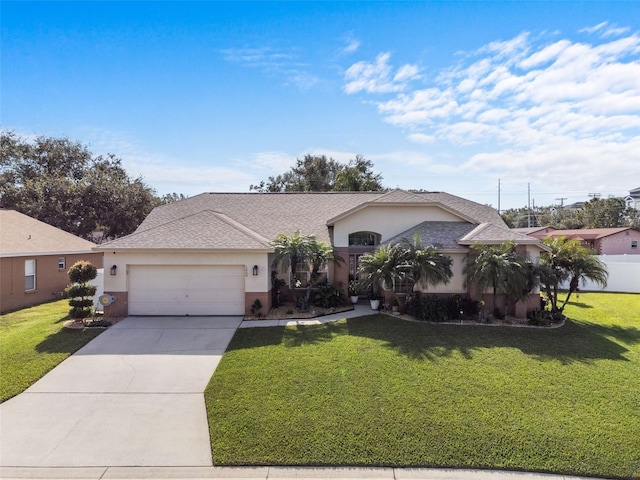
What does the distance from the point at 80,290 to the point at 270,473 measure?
36.9 ft

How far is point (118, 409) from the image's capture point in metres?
6.92

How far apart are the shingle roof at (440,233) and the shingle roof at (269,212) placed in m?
0.81

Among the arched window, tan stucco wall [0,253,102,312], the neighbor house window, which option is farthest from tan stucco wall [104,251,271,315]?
the neighbor house window

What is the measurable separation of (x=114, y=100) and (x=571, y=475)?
1941cm

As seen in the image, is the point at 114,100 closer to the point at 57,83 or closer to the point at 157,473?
the point at 57,83

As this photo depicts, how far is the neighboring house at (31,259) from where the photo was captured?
15.7 metres

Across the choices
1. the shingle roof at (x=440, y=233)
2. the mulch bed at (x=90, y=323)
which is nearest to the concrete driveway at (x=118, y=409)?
the mulch bed at (x=90, y=323)

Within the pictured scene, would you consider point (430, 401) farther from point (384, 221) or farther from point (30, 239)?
point (30, 239)

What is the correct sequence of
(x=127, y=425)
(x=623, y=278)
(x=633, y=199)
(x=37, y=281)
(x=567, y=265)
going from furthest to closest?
(x=633, y=199) < (x=623, y=278) < (x=37, y=281) < (x=567, y=265) < (x=127, y=425)

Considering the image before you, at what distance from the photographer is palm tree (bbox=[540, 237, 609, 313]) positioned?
13016mm

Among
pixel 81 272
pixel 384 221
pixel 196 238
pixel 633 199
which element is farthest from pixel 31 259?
pixel 633 199

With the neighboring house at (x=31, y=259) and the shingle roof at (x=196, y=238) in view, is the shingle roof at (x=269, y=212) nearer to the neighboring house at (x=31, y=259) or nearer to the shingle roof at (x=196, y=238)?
the shingle roof at (x=196, y=238)

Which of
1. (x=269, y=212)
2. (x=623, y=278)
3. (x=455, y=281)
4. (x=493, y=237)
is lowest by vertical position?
(x=623, y=278)

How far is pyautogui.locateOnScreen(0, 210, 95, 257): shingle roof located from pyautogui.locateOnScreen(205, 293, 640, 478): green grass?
13.2 metres
